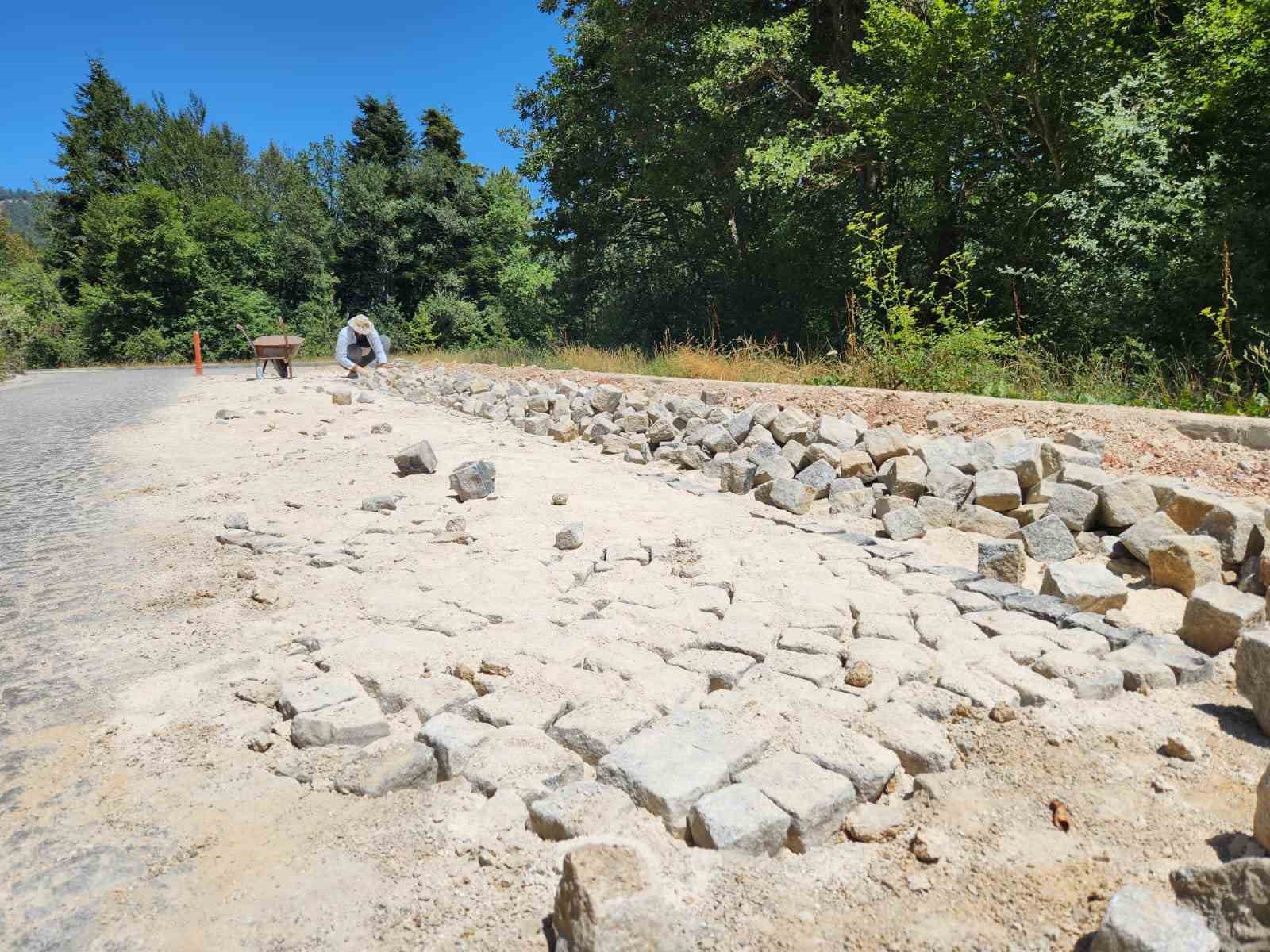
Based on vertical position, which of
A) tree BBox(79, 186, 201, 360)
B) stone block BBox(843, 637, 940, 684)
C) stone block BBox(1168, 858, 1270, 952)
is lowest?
stone block BBox(843, 637, 940, 684)

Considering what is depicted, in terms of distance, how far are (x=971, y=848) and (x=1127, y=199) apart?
27.2 feet

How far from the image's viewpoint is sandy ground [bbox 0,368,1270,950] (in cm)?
167

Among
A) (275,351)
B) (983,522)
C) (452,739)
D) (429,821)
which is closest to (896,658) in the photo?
(452,739)

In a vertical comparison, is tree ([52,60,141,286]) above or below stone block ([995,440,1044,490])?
above

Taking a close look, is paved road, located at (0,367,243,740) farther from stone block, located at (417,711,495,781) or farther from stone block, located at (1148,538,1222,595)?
stone block, located at (1148,538,1222,595)

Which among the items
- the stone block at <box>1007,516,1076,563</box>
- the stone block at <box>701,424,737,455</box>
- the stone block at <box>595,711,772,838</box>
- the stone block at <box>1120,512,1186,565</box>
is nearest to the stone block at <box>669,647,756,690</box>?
the stone block at <box>595,711,772,838</box>

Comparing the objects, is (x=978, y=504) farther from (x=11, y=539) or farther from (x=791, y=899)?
(x=11, y=539)

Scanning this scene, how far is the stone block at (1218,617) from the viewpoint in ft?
9.24

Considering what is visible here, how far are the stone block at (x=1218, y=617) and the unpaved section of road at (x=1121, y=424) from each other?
218 centimetres

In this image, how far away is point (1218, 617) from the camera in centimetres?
286

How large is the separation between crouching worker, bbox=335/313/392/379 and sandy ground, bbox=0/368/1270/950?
1199 centimetres

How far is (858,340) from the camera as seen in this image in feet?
33.7

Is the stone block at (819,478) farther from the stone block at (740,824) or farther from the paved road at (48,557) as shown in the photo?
the paved road at (48,557)

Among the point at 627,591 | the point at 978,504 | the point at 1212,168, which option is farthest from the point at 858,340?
the point at 627,591
